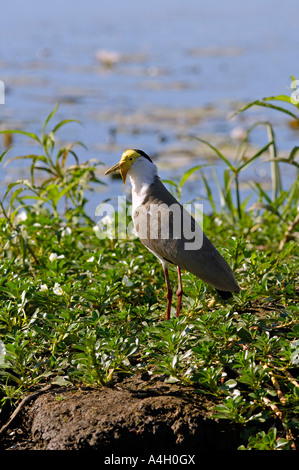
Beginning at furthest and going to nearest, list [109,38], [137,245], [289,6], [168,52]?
[289,6] → [109,38] → [168,52] → [137,245]

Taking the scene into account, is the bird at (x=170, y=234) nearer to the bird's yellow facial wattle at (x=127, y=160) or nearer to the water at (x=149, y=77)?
the bird's yellow facial wattle at (x=127, y=160)

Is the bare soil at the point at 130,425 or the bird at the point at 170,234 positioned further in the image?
the bird at the point at 170,234

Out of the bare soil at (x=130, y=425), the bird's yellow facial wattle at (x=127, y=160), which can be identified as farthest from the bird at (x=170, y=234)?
the bare soil at (x=130, y=425)

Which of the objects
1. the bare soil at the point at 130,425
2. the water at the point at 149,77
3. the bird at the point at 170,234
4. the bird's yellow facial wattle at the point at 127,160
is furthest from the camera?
the water at the point at 149,77

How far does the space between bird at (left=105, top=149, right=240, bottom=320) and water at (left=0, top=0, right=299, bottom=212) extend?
1.96 metres

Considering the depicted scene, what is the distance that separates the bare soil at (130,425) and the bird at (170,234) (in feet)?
2.12

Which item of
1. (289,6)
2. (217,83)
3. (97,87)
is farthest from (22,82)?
(289,6)

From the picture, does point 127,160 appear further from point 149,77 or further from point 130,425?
point 149,77

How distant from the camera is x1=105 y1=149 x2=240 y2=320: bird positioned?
3455 millimetres

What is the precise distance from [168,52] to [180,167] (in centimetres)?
682

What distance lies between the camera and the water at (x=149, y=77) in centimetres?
906

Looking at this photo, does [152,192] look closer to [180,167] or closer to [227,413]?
[227,413]

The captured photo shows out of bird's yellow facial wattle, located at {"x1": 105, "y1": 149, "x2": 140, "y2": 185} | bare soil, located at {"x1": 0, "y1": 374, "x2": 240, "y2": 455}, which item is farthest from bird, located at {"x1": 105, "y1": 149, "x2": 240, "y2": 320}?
bare soil, located at {"x1": 0, "y1": 374, "x2": 240, "y2": 455}

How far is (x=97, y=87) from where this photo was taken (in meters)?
11.7
